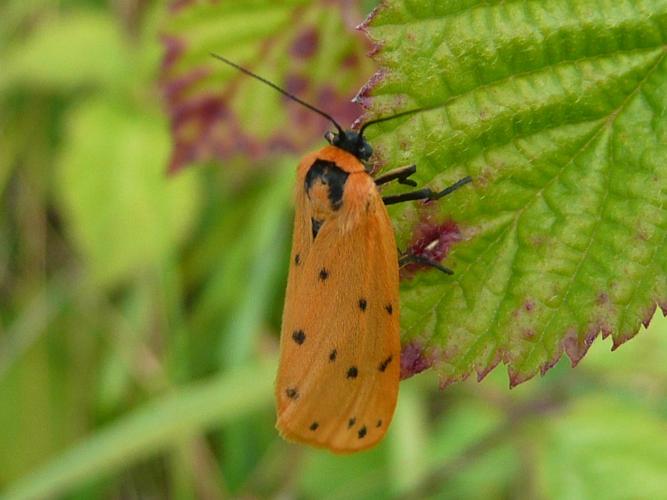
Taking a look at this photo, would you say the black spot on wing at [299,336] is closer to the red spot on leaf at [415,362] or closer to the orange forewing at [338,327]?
the orange forewing at [338,327]

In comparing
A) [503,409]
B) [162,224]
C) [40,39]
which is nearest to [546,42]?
[503,409]

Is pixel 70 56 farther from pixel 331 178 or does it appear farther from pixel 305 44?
pixel 331 178

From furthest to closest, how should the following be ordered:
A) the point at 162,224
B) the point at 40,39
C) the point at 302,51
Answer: the point at 40,39 < the point at 162,224 < the point at 302,51

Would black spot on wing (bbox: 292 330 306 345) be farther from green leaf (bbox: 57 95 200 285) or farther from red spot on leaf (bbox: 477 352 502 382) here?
green leaf (bbox: 57 95 200 285)

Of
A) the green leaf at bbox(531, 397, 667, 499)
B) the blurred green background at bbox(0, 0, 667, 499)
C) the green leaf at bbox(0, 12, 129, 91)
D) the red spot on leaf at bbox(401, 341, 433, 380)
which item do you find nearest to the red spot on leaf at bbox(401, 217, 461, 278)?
the red spot on leaf at bbox(401, 341, 433, 380)

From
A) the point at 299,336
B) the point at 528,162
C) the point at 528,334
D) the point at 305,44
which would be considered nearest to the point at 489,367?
the point at 528,334

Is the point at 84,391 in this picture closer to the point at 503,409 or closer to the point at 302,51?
the point at 503,409
